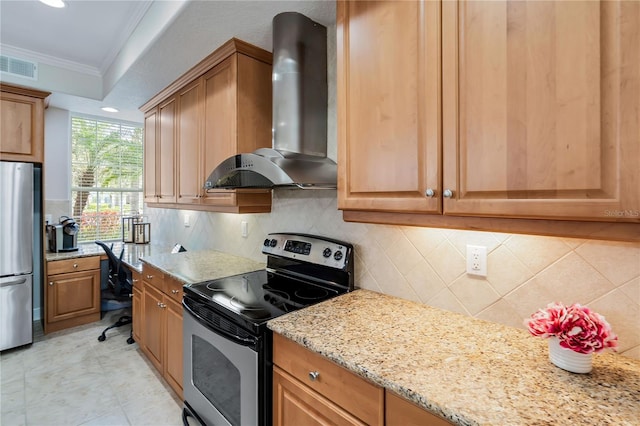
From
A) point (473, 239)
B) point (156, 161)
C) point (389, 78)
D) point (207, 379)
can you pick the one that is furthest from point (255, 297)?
point (156, 161)

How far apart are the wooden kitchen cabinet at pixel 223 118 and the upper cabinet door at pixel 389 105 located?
2.85ft

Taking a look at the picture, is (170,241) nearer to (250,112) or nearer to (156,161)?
(156,161)

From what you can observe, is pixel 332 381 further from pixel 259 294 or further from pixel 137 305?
pixel 137 305

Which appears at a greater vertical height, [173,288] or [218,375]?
[173,288]

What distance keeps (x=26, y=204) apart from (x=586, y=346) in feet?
12.7

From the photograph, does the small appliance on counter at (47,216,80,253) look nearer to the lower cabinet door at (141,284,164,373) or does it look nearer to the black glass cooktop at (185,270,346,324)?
the lower cabinet door at (141,284,164,373)

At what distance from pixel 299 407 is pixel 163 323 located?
144cm

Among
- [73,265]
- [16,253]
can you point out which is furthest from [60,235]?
[16,253]

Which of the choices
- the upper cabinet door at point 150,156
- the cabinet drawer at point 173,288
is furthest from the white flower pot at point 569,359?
the upper cabinet door at point 150,156

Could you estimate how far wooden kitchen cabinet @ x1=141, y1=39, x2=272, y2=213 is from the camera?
1.96 metres

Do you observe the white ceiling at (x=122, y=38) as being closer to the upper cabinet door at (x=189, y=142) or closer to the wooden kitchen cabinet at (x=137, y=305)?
the upper cabinet door at (x=189, y=142)

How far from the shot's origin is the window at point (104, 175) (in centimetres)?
376

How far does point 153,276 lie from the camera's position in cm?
224

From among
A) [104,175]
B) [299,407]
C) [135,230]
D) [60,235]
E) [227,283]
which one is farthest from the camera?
[104,175]
